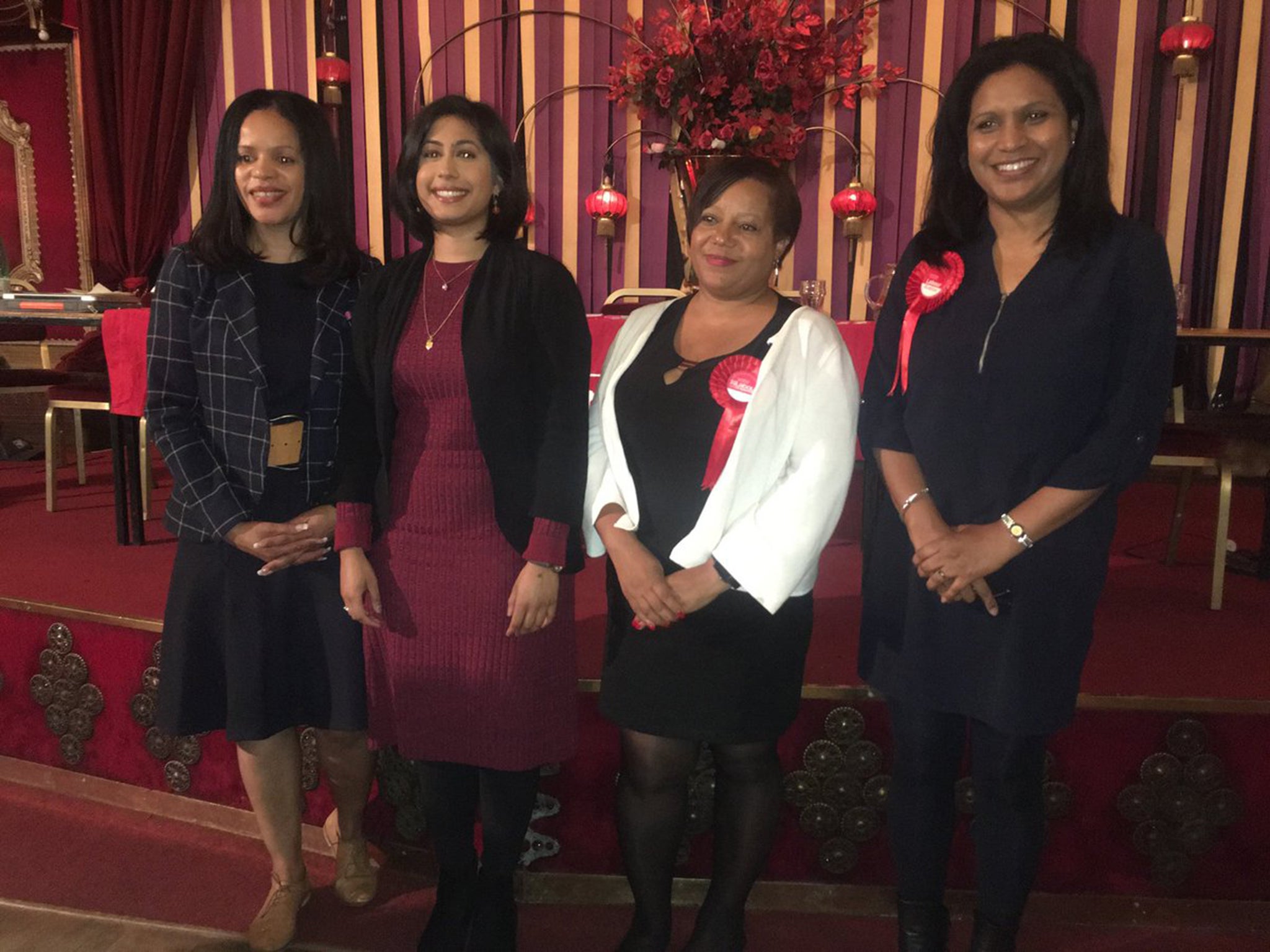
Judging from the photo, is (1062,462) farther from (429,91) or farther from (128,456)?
(429,91)

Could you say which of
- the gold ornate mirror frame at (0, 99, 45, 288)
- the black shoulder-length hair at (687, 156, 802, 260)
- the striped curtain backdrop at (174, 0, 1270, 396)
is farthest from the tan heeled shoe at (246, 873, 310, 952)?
the gold ornate mirror frame at (0, 99, 45, 288)

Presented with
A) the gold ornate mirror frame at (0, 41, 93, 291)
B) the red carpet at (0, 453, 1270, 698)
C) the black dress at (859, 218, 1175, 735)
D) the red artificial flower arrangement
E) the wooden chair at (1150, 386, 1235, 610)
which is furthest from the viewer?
the gold ornate mirror frame at (0, 41, 93, 291)

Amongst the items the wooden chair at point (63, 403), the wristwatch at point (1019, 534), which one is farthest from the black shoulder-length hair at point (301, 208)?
the wooden chair at point (63, 403)

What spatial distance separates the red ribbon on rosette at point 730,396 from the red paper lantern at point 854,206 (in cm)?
362

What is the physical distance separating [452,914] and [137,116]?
560 cm

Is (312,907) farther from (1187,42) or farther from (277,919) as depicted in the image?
(1187,42)

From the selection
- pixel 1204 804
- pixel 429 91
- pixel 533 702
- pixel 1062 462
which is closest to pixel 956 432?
pixel 1062 462

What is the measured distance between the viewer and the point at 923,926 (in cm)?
145

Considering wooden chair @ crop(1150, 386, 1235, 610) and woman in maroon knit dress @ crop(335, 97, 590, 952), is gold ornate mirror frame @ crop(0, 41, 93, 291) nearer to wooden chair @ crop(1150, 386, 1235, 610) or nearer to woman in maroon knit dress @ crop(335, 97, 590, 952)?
woman in maroon knit dress @ crop(335, 97, 590, 952)

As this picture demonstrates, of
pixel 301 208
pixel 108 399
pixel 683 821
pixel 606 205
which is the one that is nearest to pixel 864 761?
pixel 683 821

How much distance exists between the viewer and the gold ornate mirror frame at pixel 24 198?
19.3 feet

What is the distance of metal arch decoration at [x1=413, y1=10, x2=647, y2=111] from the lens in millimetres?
4875

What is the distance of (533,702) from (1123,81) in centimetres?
463

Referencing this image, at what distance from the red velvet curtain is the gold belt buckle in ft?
14.8
